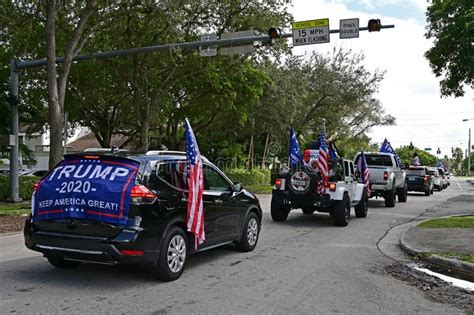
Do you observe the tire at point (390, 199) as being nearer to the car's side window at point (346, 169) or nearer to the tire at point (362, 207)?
the tire at point (362, 207)

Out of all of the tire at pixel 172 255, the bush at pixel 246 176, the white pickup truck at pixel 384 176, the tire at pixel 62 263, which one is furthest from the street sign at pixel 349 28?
the bush at pixel 246 176

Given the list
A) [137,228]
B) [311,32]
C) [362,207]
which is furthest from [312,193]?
[137,228]

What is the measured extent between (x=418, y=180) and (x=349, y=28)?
15750 millimetres

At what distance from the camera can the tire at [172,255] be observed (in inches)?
259

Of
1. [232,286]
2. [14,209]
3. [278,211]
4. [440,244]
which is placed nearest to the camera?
[232,286]

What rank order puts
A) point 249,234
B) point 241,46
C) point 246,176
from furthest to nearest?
1. point 246,176
2. point 241,46
3. point 249,234

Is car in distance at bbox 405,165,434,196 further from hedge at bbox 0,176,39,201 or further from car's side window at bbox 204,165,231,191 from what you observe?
car's side window at bbox 204,165,231,191

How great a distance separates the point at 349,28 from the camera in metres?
14.3

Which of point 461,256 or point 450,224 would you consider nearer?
point 461,256

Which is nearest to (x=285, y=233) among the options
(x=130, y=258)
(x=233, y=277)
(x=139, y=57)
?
(x=233, y=277)

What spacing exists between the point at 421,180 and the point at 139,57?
1657 cm

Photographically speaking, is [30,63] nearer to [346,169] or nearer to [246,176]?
[346,169]

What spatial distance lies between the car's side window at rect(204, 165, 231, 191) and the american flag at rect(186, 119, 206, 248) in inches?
30.8

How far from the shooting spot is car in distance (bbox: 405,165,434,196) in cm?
2752
